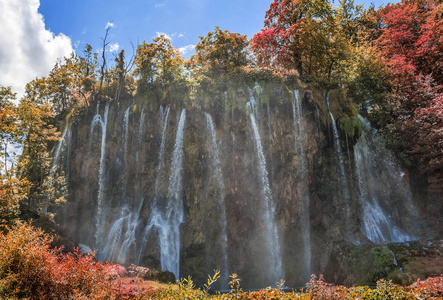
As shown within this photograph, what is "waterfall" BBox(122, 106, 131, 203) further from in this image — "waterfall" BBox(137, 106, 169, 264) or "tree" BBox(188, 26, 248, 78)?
"tree" BBox(188, 26, 248, 78)

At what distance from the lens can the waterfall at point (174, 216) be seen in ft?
59.2

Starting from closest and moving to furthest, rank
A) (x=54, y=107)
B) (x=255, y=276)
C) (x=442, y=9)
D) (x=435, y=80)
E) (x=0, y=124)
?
(x=0, y=124) < (x=255, y=276) < (x=435, y=80) < (x=442, y=9) < (x=54, y=107)

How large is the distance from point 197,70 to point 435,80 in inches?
790

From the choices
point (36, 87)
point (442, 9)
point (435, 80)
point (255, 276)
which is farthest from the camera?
point (36, 87)

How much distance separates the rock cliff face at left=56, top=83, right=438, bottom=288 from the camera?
18.6m

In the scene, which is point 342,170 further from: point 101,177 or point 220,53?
point 101,177

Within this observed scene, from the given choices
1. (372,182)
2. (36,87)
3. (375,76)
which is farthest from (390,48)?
(36,87)

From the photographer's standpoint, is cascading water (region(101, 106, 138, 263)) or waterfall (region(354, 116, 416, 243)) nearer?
waterfall (region(354, 116, 416, 243))

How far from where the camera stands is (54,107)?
31.9 meters

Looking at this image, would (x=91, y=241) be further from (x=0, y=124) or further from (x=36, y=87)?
(x=36, y=87)

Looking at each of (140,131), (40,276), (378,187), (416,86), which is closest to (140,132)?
(140,131)

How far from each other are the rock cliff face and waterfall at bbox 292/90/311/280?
76mm

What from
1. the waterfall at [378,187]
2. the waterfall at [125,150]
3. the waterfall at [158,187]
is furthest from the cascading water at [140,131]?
the waterfall at [378,187]

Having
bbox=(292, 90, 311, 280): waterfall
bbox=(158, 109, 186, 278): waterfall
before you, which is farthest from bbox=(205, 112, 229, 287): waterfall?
bbox=(292, 90, 311, 280): waterfall
